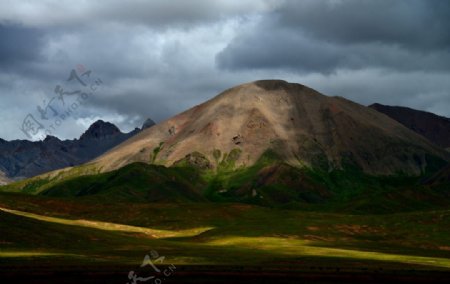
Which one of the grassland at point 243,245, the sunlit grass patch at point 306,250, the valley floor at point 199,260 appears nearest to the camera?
the valley floor at point 199,260

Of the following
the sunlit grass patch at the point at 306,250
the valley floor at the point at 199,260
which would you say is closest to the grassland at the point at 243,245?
the sunlit grass patch at the point at 306,250

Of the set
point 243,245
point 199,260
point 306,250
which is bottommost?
point 306,250

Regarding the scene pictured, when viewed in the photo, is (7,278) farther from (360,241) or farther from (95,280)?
(360,241)

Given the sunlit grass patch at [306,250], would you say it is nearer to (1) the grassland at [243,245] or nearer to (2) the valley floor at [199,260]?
(1) the grassland at [243,245]

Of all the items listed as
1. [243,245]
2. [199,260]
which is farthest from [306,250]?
[199,260]

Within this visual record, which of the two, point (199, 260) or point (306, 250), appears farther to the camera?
point (306, 250)

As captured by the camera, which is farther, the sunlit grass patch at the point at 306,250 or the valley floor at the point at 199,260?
the sunlit grass patch at the point at 306,250

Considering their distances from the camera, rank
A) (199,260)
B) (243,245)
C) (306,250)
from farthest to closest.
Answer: (243,245)
(306,250)
(199,260)

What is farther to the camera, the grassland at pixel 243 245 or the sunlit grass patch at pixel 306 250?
the sunlit grass patch at pixel 306 250

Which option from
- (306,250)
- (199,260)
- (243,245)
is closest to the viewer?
(199,260)

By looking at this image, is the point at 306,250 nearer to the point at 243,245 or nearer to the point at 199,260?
the point at 243,245

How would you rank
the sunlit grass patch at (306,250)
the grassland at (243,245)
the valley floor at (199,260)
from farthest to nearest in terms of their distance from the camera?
the sunlit grass patch at (306,250) → the grassland at (243,245) → the valley floor at (199,260)

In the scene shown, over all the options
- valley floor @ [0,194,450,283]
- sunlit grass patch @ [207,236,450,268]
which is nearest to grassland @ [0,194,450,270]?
sunlit grass patch @ [207,236,450,268]

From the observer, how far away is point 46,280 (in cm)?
7119
